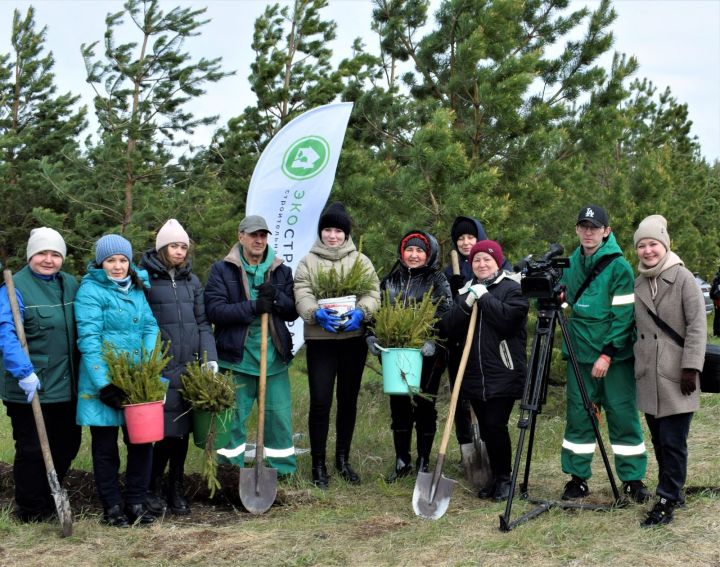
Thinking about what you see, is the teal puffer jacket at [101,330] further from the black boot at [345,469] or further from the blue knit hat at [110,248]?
the black boot at [345,469]

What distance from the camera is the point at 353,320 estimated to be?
189 inches

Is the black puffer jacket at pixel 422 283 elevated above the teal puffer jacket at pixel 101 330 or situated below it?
above

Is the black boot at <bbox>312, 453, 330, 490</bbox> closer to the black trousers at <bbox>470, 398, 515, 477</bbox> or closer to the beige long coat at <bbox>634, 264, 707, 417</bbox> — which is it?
the black trousers at <bbox>470, 398, 515, 477</bbox>

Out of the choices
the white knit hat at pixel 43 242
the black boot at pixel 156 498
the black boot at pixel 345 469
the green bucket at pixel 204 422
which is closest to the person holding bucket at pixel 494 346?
the black boot at pixel 345 469

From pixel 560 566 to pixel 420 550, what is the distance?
71 cm

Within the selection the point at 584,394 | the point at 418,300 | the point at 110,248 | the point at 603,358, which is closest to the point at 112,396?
the point at 110,248

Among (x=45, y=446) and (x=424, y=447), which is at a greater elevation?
(x=45, y=446)

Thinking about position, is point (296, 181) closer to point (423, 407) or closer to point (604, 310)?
point (423, 407)

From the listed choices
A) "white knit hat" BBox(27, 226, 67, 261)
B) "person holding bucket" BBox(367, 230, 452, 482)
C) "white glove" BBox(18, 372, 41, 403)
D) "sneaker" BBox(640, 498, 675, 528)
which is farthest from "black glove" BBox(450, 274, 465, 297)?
"white glove" BBox(18, 372, 41, 403)

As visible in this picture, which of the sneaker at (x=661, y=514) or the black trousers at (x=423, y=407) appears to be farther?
the black trousers at (x=423, y=407)

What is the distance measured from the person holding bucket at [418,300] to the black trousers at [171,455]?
4.96 feet

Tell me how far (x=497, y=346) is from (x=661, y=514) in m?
1.34

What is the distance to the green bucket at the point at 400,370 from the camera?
4586 mm

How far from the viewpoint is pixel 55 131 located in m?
20.3
